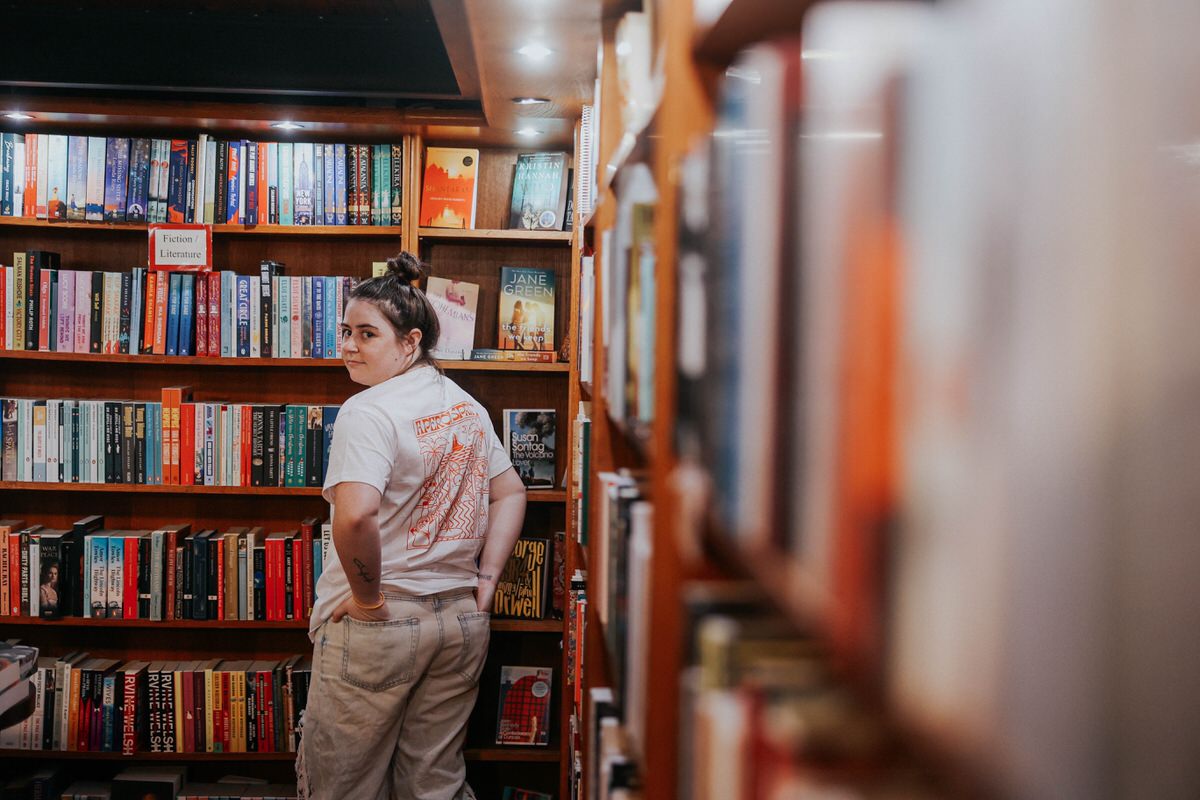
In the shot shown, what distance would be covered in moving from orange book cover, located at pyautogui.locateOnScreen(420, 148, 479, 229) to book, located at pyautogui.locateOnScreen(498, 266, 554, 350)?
232 mm

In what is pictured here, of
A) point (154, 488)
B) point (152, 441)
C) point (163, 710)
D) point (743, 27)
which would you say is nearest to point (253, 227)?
point (152, 441)

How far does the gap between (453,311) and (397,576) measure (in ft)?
3.55

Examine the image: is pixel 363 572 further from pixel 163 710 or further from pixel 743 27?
pixel 743 27

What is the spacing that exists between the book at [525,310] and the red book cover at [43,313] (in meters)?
1.44

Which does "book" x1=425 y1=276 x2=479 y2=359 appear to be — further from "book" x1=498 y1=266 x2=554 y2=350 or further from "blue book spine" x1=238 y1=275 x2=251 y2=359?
"blue book spine" x1=238 y1=275 x2=251 y2=359

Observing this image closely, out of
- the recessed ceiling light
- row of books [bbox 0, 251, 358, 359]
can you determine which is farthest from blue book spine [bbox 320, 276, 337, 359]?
the recessed ceiling light

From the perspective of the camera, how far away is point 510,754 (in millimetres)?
2953

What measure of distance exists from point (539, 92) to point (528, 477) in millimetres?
1249

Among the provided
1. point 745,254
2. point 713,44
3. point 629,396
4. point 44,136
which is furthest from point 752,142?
point 44,136

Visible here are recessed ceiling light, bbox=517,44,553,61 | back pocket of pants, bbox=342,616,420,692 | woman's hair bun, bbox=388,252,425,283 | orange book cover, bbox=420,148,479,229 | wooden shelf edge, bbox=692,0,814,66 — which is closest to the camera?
wooden shelf edge, bbox=692,0,814,66

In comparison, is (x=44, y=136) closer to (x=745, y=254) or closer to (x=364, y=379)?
(x=364, y=379)

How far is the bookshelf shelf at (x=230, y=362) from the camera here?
2861mm

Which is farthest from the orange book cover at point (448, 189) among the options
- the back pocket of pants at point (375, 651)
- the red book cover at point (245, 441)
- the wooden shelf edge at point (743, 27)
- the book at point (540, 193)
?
the wooden shelf edge at point (743, 27)

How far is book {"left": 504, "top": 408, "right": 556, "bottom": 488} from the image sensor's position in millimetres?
3029
